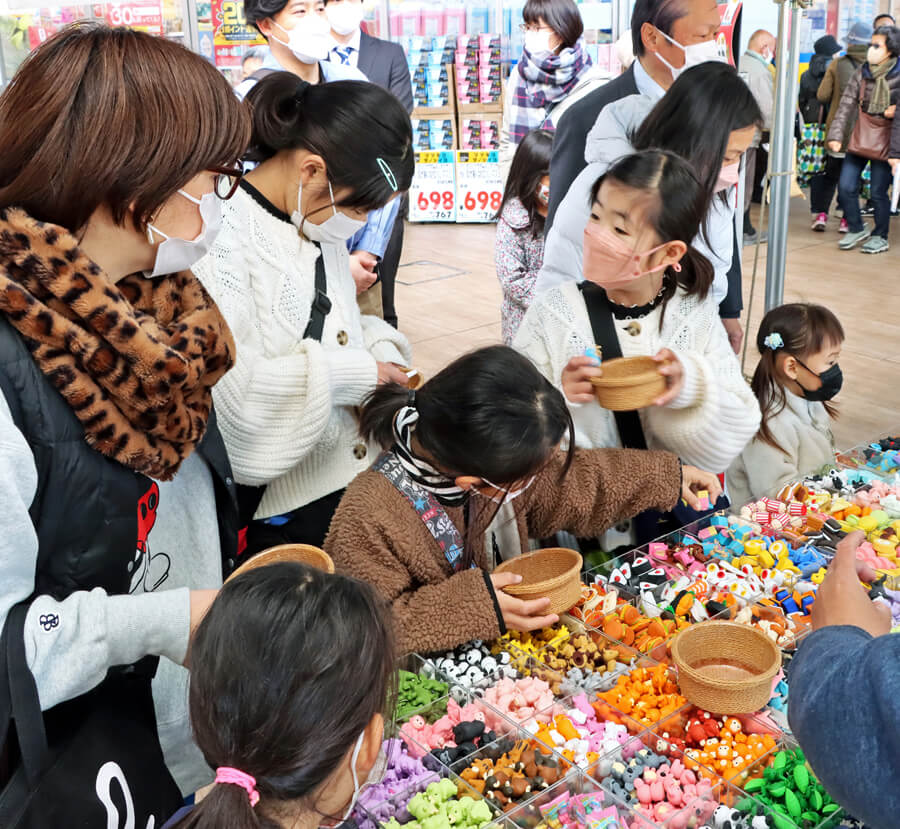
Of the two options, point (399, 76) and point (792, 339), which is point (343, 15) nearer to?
point (399, 76)

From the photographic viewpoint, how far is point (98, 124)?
1.22m

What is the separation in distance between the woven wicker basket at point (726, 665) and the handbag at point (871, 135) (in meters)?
6.76

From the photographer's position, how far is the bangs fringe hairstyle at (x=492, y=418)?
1745 millimetres

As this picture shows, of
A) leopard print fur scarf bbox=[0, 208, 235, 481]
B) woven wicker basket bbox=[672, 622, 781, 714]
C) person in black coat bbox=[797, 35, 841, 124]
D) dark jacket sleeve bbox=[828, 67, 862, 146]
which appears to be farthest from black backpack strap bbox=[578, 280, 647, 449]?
person in black coat bbox=[797, 35, 841, 124]

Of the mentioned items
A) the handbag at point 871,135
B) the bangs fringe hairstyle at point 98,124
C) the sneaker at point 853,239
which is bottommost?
the sneaker at point 853,239

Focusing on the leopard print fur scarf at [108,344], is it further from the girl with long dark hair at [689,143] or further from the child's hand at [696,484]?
the girl with long dark hair at [689,143]

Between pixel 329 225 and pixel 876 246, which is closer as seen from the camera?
pixel 329 225

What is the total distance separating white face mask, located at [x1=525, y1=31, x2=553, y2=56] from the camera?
556cm

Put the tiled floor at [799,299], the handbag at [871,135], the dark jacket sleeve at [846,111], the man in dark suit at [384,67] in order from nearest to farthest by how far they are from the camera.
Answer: the man in dark suit at [384,67] → the tiled floor at [799,299] → the handbag at [871,135] → the dark jacket sleeve at [846,111]

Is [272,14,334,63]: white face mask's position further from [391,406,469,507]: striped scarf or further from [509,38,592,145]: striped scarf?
[509,38,592,145]: striped scarf

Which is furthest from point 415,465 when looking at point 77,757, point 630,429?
point 77,757

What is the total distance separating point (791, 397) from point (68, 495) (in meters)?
2.50

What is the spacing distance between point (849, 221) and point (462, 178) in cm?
347

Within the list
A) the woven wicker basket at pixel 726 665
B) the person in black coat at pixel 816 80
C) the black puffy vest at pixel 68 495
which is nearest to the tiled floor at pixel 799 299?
the person in black coat at pixel 816 80
